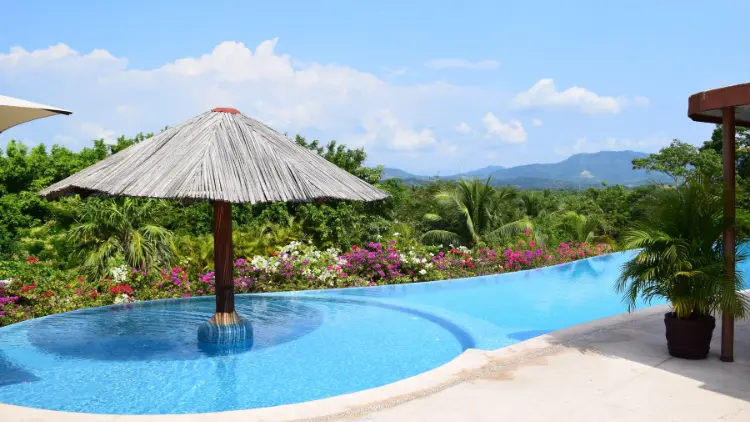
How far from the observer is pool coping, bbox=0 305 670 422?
177 inches

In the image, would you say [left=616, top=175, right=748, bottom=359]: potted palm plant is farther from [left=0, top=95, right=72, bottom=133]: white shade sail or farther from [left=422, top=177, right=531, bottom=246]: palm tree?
[left=422, top=177, right=531, bottom=246]: palm tree

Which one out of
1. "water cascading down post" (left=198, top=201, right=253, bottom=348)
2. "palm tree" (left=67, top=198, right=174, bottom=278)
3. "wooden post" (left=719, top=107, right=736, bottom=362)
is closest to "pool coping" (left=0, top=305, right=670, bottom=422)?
"wooden post" (left=719, top=107, right=736, bottom=362)

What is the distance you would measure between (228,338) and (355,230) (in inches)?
266

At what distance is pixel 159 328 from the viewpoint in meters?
8.74

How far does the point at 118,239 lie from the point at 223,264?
14.9 ft

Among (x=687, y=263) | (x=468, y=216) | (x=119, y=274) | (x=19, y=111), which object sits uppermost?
(x=19, y=111)

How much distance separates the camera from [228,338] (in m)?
7.62

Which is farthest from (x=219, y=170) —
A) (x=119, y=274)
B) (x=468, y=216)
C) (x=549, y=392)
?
(x=468, y=216)

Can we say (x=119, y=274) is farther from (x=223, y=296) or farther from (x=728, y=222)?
(x=728, y=222)

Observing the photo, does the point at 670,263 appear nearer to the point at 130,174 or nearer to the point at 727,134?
the point at 727,134

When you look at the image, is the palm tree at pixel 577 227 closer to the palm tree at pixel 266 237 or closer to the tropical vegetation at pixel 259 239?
the tropical vegetation at pixel 259 239

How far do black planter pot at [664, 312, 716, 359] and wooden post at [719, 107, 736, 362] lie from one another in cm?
14

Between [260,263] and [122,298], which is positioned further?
[260,263]

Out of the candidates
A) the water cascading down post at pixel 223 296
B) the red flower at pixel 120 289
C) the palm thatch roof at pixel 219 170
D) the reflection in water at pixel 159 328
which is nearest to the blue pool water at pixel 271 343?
the reflection in water at pixel 159 328
